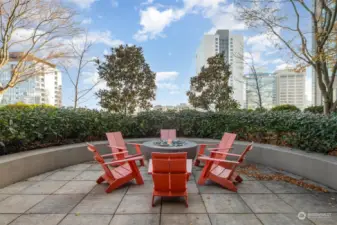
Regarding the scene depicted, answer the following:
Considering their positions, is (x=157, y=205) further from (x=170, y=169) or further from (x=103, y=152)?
(x=103, y=152)

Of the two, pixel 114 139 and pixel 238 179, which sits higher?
pixel 114 139

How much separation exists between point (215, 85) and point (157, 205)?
10.0 meters

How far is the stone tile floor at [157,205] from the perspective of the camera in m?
2.75

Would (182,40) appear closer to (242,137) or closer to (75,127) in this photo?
(242,137)

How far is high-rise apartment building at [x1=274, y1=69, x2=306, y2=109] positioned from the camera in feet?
44.2

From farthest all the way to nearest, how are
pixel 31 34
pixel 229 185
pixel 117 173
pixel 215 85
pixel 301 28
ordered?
1. pixel 215 85
2. pixel 31 34
3. pixel 301 28
4. pixel 117 173
5. pixel 229 185

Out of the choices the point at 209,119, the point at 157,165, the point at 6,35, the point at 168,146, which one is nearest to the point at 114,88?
the point at 6,35

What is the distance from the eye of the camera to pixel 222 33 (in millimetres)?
16141

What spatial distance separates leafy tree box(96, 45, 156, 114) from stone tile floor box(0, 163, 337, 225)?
738 centimetres

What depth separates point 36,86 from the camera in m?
11.7

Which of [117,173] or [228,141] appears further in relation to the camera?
[228,141]

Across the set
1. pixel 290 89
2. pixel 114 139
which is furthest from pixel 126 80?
pixel 290 89

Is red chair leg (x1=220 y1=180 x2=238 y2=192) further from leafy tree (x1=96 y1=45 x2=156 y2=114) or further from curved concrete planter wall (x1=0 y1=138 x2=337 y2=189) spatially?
leafy tree (x1=96 y1=45 x2=156 y2=114)

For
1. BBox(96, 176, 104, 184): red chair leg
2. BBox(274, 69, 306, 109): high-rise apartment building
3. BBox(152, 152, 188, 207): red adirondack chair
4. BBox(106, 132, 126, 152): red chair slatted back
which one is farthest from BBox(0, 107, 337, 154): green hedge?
BBox(274, 69, 306, 109): high-rise apartment building
